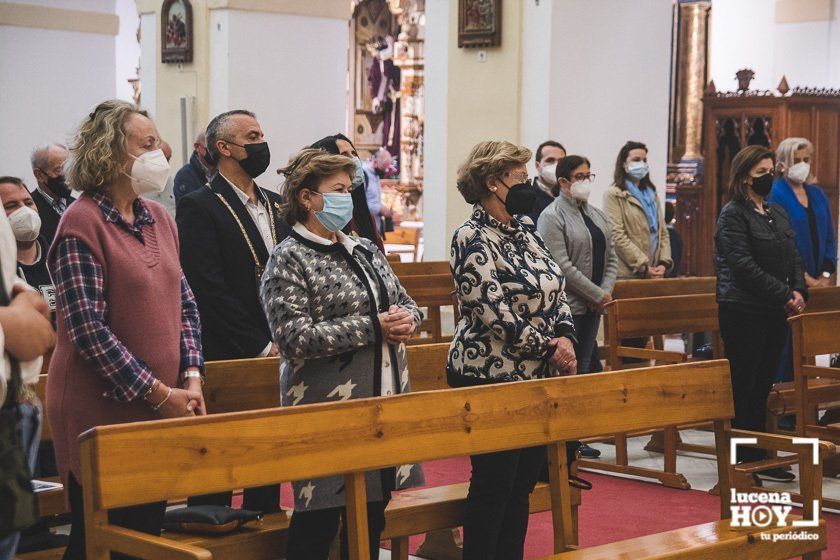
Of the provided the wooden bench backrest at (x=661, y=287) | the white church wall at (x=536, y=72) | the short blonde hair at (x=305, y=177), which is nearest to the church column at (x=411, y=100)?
the white church wall at (x=536, y=72)

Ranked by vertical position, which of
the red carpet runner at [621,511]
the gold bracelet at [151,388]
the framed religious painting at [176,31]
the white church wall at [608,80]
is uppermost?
the framed religious painting at [176,31]

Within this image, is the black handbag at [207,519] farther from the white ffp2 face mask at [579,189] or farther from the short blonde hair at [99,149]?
the white ffp2 face mask at [579,189]

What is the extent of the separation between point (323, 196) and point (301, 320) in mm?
433

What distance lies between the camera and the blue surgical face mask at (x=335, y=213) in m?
3.87

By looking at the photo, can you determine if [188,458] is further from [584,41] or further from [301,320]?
[584,41]

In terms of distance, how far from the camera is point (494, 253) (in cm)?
424

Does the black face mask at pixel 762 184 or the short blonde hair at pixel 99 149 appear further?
the black face mask at pixel 762 184

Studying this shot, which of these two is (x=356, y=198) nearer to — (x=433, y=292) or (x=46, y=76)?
(x=433, y=292)

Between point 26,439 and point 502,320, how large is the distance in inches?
78.7

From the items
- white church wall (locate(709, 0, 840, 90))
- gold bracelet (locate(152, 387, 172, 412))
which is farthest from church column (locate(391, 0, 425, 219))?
gold bracelet (locate(152, 387, 172, 412))

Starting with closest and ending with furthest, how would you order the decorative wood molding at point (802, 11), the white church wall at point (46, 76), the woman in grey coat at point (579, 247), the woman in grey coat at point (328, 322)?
the woman in grey coat at point (328, 322) → the woman in grey coat at point (579, 247) → the white church wall at point (46, 76) → the decorative wood molding at point (802, 11)

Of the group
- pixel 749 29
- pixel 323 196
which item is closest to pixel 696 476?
pixel 323 196

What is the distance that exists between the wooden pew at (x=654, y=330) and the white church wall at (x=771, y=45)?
9.00 metres

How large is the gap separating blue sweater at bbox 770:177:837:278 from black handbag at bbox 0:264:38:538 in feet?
21.9
